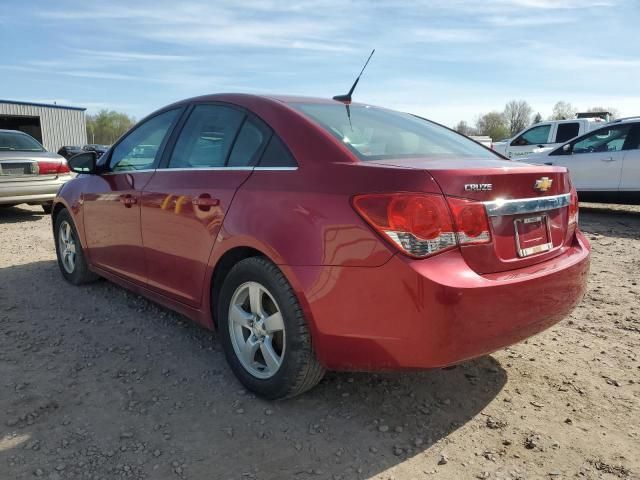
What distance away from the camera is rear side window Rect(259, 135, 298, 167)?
2643 mm

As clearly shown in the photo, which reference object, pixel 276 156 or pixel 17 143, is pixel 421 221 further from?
pixel 17 143

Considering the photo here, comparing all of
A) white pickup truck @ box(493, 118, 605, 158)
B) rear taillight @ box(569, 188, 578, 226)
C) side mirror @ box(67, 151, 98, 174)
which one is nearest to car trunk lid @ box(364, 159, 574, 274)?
rear taillight @ box(569, 188, 578, 226)

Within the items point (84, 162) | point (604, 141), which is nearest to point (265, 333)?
point (84, 162)

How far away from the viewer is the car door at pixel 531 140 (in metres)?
14.2

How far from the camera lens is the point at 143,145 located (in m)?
3.90

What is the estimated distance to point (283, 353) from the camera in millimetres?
2586

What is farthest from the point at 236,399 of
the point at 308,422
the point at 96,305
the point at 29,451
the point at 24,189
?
the point at 24,189

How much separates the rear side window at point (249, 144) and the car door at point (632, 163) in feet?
26.9

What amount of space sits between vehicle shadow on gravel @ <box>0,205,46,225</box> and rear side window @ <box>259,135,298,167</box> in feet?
25.3

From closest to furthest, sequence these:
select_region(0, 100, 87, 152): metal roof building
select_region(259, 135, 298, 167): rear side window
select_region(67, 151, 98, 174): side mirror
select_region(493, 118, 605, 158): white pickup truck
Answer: select_region(259, 135, 298, 167): rear side window → select_region(67, 151, 98, 174): side mirror → select_region(493, 118, 605, 158): white pickup truck → select_region(0, 100, 87, 152): metal roof building

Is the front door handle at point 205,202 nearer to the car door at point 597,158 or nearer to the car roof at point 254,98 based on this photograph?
the car roof at point 254,98

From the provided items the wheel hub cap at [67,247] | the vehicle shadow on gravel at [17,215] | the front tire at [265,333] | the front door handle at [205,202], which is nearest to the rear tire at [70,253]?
the wheel hub cap at [67,247]

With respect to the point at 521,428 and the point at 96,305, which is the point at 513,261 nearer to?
the point at 521,428

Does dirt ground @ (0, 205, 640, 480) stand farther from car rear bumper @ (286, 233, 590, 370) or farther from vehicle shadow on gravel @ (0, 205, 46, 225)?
vehicle shadow on gravel @ (0, 205, 46, 225)
